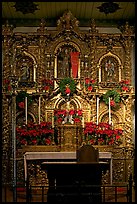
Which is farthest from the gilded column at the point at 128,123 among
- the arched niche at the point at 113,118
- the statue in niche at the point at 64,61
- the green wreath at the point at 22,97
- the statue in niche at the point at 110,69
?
the green wreath at the point at 22,97

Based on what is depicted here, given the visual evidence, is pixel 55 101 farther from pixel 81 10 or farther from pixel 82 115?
pixel 81 10

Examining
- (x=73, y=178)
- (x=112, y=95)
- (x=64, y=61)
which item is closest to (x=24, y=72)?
(x=64, y=61)

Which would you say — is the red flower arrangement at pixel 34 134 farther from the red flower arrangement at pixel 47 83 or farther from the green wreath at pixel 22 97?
the red flower arrangement at pixel 47 83

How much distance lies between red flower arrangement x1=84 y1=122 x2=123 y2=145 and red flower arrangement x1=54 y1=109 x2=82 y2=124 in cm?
35

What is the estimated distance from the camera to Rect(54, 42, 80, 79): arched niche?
529 inches

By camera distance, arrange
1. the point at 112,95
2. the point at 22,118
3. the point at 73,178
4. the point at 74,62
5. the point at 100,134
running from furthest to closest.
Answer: the point at 74,62, the point at 22,118, the point at 112,95, the point at 100,134, the point at 73,178

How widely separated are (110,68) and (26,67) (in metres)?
2.43

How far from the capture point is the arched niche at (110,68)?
44.3 feet

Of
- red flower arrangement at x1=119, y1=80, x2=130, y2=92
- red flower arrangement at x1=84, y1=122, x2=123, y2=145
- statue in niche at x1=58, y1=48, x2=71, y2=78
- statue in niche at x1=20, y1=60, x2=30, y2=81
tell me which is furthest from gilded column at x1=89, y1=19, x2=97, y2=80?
statue in niche at x1=20, y1=60, x2=30, y2=81

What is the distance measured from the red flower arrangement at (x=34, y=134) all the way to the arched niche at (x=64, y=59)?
1.81 meters

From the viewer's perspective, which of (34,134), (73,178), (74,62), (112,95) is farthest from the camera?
(74,62)

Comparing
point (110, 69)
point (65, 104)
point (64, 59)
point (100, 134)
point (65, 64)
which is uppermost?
point (64, 59)

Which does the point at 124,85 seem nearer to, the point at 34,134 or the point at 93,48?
the point at 93,48

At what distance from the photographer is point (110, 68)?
13.6 m
